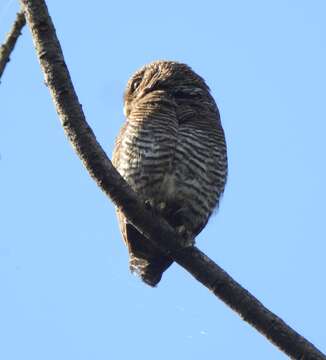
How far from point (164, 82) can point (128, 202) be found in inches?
107

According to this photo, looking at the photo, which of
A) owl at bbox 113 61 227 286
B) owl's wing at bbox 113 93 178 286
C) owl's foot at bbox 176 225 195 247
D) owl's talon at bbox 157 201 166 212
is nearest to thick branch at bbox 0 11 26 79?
owl's foot at bbox 176 225 195 247

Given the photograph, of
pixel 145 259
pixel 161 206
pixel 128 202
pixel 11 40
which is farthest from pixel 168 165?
pixel 11 40

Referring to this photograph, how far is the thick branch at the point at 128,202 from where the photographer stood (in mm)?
4945

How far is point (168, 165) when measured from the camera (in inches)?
271

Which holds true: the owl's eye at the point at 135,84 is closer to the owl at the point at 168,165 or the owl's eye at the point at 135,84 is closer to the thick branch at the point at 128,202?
the owl at the point at 168,165

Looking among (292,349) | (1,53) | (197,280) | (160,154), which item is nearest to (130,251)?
(160,154)

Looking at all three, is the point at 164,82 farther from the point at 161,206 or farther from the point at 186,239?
the point at 186,239

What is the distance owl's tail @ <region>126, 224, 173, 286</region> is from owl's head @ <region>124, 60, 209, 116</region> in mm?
1436

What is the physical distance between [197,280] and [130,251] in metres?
1.52

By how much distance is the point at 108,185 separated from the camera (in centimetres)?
525

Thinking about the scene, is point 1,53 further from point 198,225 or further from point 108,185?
point 198,225

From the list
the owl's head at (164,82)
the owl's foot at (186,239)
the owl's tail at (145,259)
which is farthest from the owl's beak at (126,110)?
the owl's foot at (186,239)

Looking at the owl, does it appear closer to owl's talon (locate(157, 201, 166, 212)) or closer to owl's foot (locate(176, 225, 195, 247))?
owl's talon (locate(157, 201, 166, 212))

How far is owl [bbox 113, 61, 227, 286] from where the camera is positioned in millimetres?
6820
